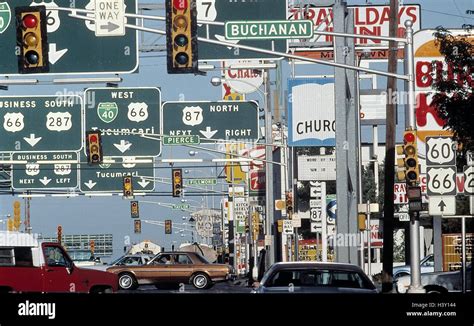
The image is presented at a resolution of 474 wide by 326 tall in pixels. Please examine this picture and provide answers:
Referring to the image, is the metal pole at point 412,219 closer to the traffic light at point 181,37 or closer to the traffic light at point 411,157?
the traffic light at point 411,157

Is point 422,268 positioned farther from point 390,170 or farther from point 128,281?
point 128,281

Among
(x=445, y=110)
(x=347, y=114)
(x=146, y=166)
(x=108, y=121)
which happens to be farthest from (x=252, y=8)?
Answer: (x=146, y=166)

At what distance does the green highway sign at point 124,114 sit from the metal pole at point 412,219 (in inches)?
724

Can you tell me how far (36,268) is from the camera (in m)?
22.5

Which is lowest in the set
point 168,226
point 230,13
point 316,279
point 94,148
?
point 168,226

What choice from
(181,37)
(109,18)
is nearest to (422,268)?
(109,18)

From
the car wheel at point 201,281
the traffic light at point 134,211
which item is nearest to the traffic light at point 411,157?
the traffic light at point 134,211

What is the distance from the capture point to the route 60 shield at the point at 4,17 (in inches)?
1228

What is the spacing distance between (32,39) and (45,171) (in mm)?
25188

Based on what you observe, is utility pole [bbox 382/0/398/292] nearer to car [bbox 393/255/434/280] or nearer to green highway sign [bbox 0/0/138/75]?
car [bbox 393/255/434/280]
